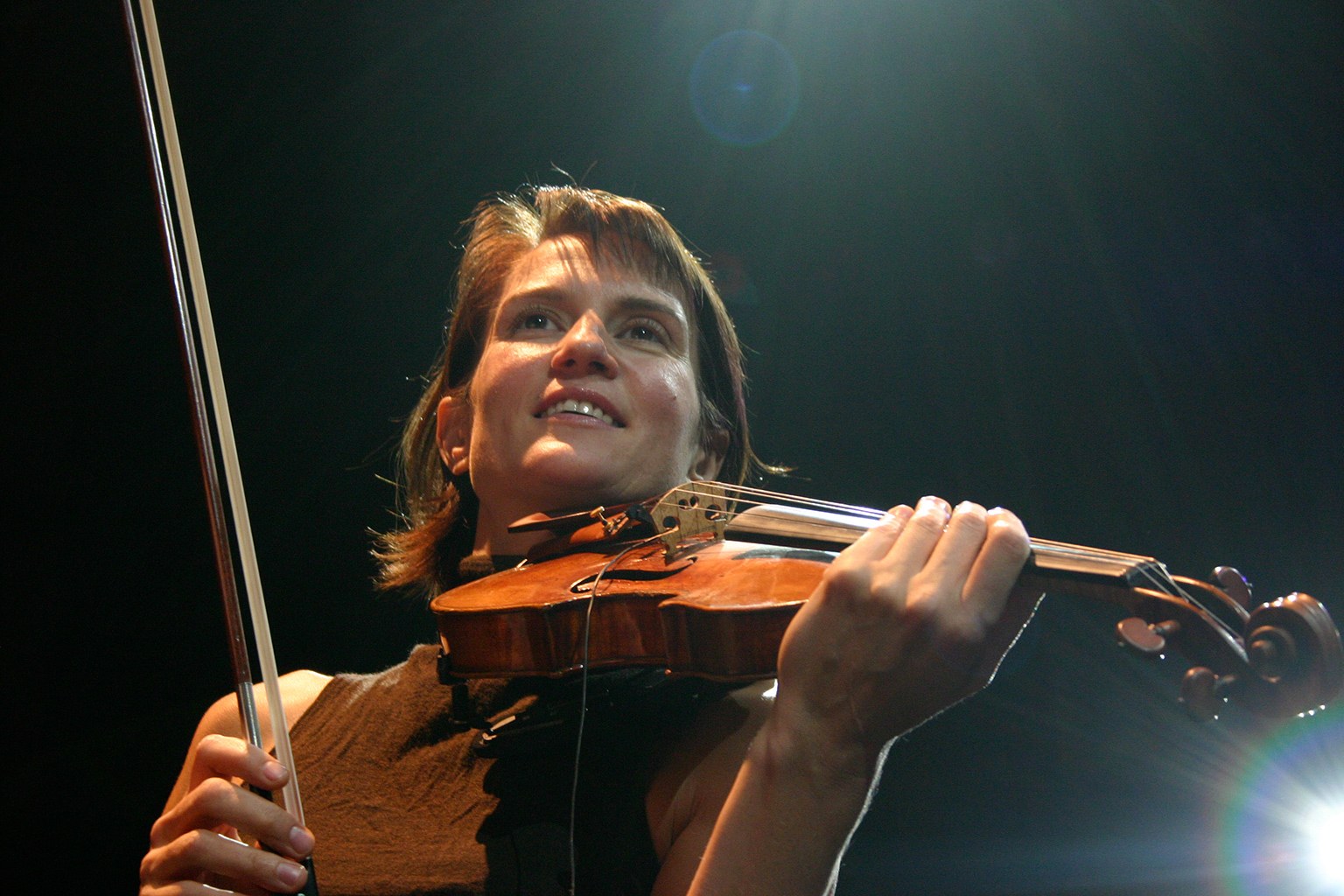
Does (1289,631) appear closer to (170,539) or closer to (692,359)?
(692,359)

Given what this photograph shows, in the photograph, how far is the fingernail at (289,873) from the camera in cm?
90

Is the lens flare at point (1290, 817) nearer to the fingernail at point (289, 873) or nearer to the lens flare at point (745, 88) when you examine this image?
the fingernail at point (289, 873)

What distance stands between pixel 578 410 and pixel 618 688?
59 centimetres

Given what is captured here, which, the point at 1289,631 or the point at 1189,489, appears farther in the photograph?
the point at 1189,489

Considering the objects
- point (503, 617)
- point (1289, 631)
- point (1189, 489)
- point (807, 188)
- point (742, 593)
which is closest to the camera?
point (1289, 631)

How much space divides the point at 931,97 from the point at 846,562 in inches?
77.8

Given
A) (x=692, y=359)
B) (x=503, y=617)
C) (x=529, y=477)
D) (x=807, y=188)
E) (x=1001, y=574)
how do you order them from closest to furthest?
(x=1001, y=574) < (x=503, y=617) < (x=529, y=477) < (x=692, y=359) < (x=807, y=188)

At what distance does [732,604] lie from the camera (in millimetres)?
926

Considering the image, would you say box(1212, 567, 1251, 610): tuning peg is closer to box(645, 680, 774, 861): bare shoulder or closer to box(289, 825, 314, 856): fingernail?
box(645, 680, 774, 861): bare shoulder

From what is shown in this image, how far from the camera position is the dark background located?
2039mm

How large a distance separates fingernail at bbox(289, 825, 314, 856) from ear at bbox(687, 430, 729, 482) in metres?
1.02

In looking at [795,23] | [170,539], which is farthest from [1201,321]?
[170,539]

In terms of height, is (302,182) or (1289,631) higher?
(302,182)

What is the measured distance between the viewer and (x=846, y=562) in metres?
0.82
